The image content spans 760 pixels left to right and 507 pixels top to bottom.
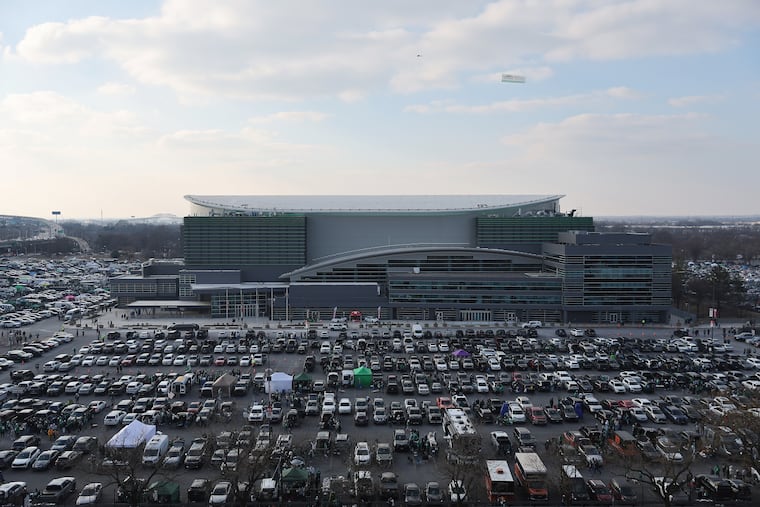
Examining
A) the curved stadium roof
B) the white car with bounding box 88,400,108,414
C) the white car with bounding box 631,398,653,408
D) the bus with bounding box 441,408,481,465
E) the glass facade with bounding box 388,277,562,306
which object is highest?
the curved stadium roof

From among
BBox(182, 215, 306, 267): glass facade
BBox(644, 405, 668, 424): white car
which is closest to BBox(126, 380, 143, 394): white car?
BBox(644, 405, 668, 424): white car

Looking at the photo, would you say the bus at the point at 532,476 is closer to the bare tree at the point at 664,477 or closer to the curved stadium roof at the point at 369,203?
the bare tree at the point at 664,477

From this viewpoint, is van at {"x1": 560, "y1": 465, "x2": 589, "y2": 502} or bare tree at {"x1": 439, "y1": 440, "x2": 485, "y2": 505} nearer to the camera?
van at {"x1": 560, "y1": 465, "x2": 589, "y2": 502}

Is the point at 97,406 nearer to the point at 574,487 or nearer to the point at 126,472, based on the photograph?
the point at 126,472

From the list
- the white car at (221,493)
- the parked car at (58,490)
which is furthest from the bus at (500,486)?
the parked car at (58,490)

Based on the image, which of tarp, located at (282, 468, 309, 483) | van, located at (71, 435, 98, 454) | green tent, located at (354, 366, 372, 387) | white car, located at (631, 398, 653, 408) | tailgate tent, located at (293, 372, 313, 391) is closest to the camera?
tarp, located at (282, 468, 309, 483)

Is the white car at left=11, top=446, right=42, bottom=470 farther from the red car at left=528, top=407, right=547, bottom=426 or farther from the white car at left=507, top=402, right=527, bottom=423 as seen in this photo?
the red car at left=528, top=407, right=547, bottom=426

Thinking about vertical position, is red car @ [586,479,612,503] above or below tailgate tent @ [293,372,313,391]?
below

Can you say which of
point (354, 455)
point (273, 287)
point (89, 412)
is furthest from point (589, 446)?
point (273, 287)
